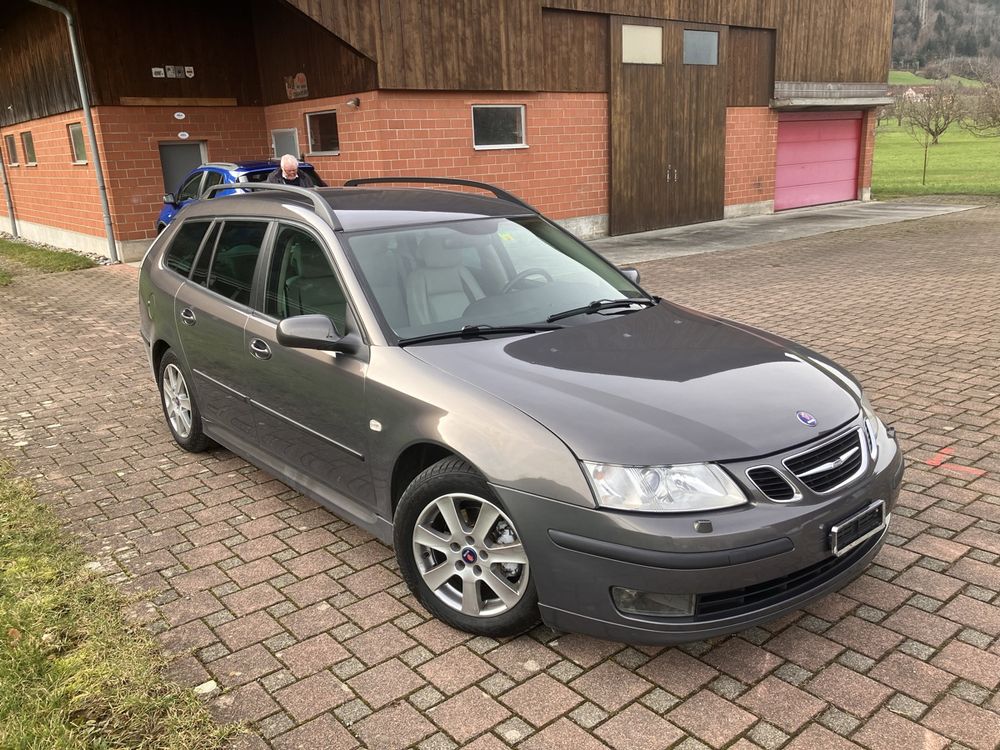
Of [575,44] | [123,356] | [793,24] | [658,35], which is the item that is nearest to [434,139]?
[575,44]

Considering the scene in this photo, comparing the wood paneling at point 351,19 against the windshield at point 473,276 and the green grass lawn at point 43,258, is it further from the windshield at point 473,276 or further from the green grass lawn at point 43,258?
the windshield at point 473,276

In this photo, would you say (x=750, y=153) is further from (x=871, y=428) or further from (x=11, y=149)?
(x=11, y=149)

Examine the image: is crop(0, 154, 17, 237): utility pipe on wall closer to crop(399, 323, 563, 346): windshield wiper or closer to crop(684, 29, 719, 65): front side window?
crop(684, 29, 719, 65): front side window

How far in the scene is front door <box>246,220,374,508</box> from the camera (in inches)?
145

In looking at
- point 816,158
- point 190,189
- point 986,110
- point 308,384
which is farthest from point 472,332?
point 986,110

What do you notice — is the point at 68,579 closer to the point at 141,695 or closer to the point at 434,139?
the point at 141,695

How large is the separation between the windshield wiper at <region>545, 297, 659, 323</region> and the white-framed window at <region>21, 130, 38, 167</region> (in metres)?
19.4

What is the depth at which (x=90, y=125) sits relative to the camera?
1479 cm

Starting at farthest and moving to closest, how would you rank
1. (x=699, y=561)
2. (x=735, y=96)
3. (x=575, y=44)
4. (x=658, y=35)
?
(x=735, y=96) → (x=658, y=35) → (x=575, y=44) → (x=699, y=561)

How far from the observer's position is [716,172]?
18812 millimetres

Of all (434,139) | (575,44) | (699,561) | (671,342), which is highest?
(575,44)

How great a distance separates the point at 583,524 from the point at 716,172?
57.1 feet

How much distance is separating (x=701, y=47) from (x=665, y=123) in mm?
1928

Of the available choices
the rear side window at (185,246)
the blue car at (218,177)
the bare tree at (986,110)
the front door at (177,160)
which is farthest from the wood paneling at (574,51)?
the bare tree at (986,110)
